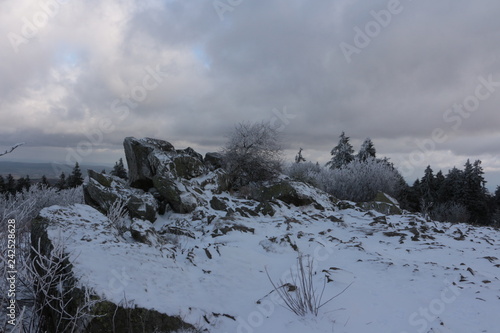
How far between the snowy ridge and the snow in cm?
1

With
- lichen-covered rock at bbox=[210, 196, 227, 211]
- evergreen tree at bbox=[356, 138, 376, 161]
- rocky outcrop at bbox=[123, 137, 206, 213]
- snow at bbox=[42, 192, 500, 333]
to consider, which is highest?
evergreen tree at bbox=[356, 138, 376, 161]

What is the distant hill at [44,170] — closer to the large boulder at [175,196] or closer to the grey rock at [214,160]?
the large boulder at [175,196]

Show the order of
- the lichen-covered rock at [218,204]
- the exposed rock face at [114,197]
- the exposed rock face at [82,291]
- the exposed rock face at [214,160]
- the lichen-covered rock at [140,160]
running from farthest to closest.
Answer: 1. the exposed rock face at [214,160]
2. the lichen-covered rock at [140,160]
3. the lichen-covered rock at [218,204]
4. the exposed rock face at [114,197]
5. the exposed rock face at [82,291]

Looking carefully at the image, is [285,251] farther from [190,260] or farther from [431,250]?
[431,250]

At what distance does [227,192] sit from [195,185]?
1615 mm

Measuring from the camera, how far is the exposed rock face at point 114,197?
333 inches

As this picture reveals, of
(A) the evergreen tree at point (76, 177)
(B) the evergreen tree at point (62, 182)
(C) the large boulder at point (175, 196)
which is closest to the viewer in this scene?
(C) the large boulder at point (175, 196)

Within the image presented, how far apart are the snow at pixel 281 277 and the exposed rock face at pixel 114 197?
2.27 m

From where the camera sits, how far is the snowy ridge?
3127 mm

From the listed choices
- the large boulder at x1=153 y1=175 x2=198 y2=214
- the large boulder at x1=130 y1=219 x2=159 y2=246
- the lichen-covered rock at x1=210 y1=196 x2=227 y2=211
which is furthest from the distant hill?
the large boulder at x1=130 y1=219 x2=159 y2=246

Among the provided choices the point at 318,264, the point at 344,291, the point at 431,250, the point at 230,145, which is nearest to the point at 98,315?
the point at 344,291

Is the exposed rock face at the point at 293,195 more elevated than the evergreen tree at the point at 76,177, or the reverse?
the exposed rock face at the point at 293,195

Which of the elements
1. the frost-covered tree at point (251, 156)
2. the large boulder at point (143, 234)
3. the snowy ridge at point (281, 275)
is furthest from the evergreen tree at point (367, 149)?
the large boulder at point (143, 234)

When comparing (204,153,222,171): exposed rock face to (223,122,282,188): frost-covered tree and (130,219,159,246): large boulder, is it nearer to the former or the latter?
(223,122,282,188): frost-covered tree
